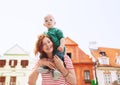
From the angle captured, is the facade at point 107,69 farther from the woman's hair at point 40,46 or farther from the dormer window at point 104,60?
the woman's hair at point 40,46

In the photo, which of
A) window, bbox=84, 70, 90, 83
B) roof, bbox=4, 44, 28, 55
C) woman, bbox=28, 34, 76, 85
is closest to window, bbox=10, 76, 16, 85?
roof, bbox=4, 44, 28, 55

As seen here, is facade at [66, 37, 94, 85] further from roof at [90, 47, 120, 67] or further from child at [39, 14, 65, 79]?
child at [39, 14, 65, 79]

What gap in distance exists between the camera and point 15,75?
61.3 feet

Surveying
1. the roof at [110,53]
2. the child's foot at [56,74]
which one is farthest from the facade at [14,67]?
the child's foot at [56,74]

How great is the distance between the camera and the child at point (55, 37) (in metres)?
2.35

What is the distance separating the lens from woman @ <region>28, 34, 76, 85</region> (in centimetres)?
227

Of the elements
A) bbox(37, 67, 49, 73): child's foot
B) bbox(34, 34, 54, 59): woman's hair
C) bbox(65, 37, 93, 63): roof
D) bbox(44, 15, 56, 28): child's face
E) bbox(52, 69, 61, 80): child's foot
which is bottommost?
bbox(52, 69, 61, 80): child's foot

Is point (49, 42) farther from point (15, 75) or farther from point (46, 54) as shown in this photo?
point (15, 75)

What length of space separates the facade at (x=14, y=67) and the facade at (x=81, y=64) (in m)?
3.96

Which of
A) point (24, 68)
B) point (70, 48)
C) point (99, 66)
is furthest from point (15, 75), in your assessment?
point (99, 66)

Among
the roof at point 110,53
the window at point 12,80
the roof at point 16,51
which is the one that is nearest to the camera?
the window at point 12,80

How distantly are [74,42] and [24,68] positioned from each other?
210 inches

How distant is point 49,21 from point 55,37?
23cm

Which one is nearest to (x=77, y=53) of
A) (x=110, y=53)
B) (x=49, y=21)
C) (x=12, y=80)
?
(x=110, y=53)
